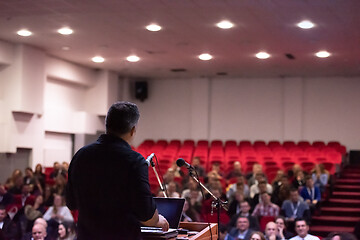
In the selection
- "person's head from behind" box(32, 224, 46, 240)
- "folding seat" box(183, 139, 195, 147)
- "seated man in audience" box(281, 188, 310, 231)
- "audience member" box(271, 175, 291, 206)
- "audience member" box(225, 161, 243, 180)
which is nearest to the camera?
"person's head from behind" box(32, 224, 46, 240)

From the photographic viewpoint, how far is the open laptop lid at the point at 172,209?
311 centimetres

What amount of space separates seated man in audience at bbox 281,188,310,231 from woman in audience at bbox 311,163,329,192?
6.71 feet

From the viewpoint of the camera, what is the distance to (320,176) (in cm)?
1237

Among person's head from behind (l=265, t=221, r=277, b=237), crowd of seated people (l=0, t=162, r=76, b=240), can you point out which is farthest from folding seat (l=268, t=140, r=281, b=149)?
person's head from behind (l=265, t=221, r=277, b=237)

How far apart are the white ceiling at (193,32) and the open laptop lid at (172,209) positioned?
236 inches

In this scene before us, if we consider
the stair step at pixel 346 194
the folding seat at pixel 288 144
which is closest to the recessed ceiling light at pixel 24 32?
the stair step at pixel 346 194

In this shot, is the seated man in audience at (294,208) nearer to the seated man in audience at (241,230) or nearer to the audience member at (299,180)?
the audience member at (299,180)

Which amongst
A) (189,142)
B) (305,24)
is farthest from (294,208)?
(189,142)

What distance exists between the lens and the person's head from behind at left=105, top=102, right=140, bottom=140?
2596mm

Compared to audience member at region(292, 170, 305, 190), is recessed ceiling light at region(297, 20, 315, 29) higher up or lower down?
higher up

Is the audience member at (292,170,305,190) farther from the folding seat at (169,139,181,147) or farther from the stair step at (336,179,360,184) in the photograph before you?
the folding seat at (169,139,181,147)

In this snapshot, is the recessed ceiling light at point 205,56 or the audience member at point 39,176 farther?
the recessed ceiling light at point 205,56

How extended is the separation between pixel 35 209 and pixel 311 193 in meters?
5.39

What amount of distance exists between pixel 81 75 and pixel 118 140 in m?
12.9
